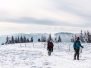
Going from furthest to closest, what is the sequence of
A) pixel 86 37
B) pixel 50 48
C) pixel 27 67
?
pixel 86 37
pixel 50 48
pixel 27 67

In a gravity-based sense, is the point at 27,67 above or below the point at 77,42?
below

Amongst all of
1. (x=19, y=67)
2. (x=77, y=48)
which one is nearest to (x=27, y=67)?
(x=19, y=67)

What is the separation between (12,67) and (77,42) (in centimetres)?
759

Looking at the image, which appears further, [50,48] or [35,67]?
[50,48]

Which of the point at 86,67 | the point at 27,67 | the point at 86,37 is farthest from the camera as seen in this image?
the point at 86,37

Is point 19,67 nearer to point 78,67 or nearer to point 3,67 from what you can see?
point 3,67

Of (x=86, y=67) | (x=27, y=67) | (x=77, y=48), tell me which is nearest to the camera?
(x=86, y=67)

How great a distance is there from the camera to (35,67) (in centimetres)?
1420

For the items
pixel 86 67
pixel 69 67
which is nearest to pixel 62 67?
pixel 69 67

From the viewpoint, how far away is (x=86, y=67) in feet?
44.3

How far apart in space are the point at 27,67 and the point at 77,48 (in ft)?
22.4

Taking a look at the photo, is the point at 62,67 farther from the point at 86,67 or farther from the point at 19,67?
the point at 19,67

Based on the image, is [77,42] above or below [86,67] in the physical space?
above

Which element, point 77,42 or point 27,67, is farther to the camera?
point 77,42
